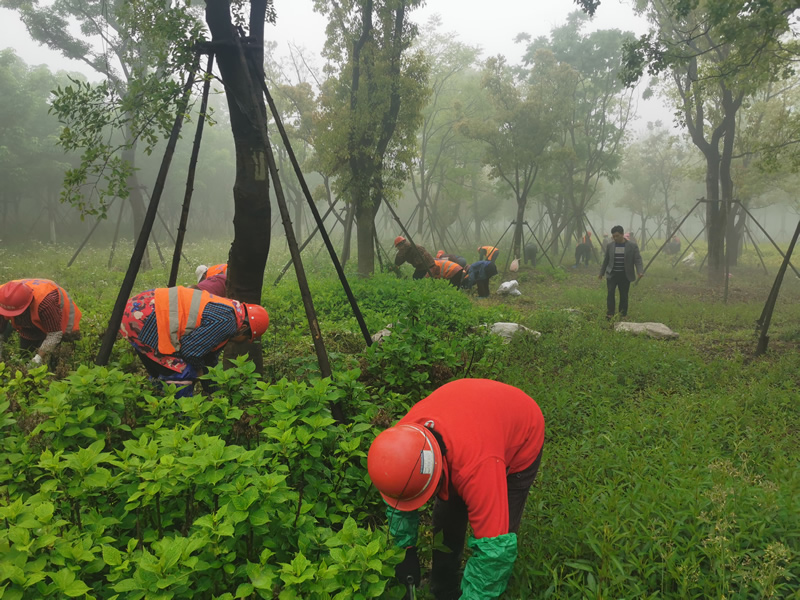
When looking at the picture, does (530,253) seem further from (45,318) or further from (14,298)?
(14,298)

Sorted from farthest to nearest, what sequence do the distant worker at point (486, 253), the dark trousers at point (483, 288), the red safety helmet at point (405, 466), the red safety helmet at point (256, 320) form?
the distant worker at point (486, 253) < the dark trousers at point (483, 288) < the red safety helmet at point (256, 320) < the red safety helmet at point (405, 466)

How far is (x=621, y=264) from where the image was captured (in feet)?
27.1

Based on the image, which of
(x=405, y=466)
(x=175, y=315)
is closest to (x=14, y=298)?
(x=175, y=315)

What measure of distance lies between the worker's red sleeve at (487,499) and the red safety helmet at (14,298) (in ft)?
15.3

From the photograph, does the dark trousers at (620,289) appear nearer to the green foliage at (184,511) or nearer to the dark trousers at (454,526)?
the dark trousers at (454,526)

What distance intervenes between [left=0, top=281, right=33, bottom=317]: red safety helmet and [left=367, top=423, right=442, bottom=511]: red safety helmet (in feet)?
14.3

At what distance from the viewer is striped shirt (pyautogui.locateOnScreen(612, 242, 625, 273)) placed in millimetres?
8195

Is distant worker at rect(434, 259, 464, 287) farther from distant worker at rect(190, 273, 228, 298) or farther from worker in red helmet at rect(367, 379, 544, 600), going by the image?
worker in red helmet at rect(367, 379, 544, 600)

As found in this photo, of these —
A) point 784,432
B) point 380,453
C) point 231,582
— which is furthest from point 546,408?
point 231,582

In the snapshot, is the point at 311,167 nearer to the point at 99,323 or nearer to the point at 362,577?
the point at 99,323

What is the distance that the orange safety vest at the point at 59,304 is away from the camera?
4.38m

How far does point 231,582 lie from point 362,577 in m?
0.53

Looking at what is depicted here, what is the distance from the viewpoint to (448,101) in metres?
23.3

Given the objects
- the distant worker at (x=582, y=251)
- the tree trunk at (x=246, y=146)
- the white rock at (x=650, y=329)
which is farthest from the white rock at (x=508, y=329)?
the distant worker at (x=582, y=251)
